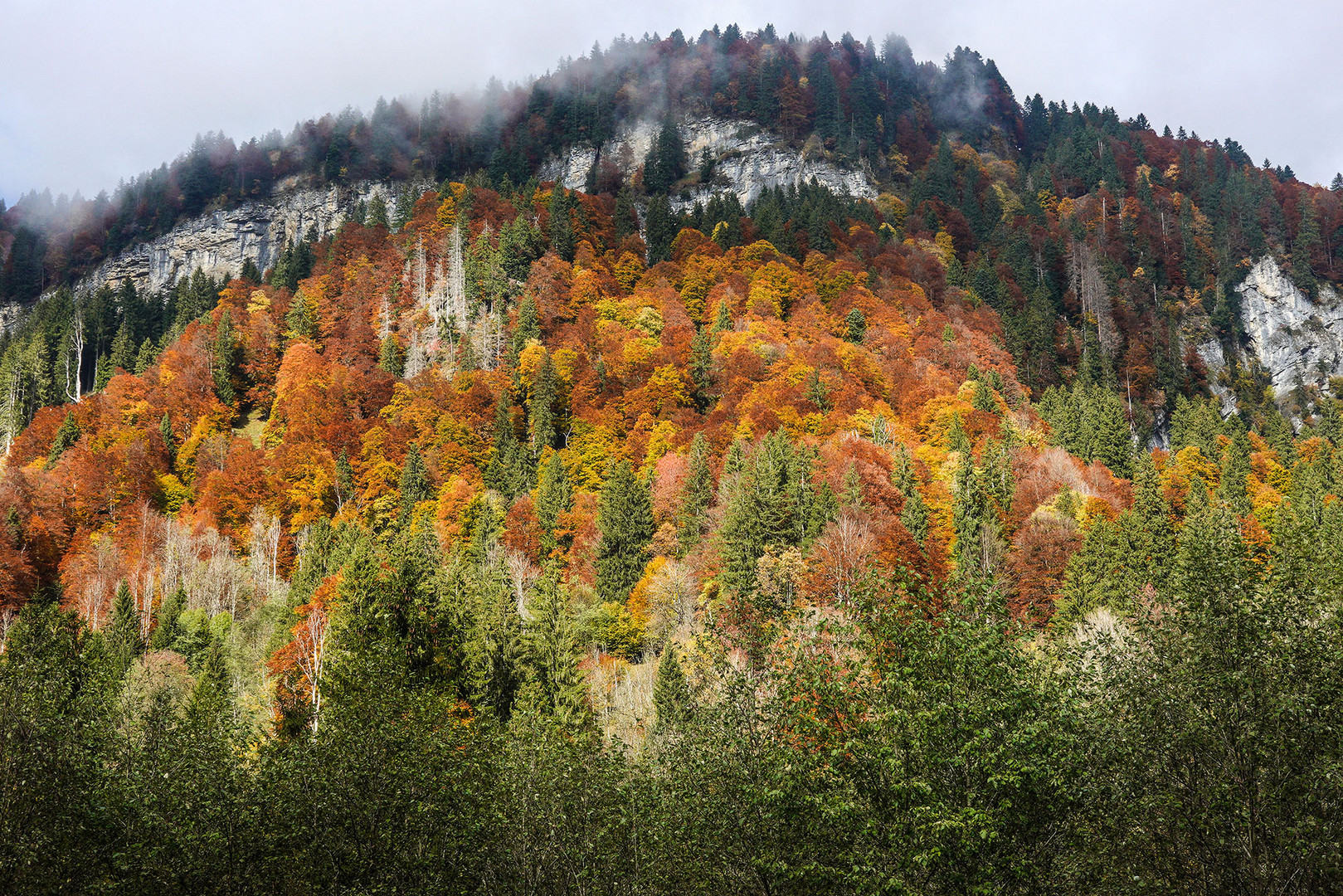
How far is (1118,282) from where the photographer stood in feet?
423

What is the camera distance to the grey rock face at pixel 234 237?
574 ft

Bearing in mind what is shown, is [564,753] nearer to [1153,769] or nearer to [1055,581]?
[1153,769]

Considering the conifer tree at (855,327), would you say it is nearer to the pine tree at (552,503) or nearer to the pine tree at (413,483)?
the pine tree at (552,503)

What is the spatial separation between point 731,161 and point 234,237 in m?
93.1

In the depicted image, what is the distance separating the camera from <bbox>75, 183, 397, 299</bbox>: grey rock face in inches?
6890

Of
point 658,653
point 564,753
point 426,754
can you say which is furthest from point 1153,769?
point 658,653

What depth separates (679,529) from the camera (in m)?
64.2

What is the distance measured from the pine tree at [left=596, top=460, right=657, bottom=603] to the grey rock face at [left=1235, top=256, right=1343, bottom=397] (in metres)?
104

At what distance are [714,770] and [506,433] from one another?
204 feet

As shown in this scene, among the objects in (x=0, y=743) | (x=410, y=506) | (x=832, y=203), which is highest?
(x=832, y=203)

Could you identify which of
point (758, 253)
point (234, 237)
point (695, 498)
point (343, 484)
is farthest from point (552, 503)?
point (234, 237)

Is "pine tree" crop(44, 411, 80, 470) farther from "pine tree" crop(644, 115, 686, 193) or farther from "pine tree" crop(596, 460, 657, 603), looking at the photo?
"pine tree" crop(644, 115, 686, 193)

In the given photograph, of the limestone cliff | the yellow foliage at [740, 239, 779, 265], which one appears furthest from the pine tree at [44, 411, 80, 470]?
the limestone cliff

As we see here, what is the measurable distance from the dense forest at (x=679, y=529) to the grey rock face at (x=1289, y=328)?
332 cm
